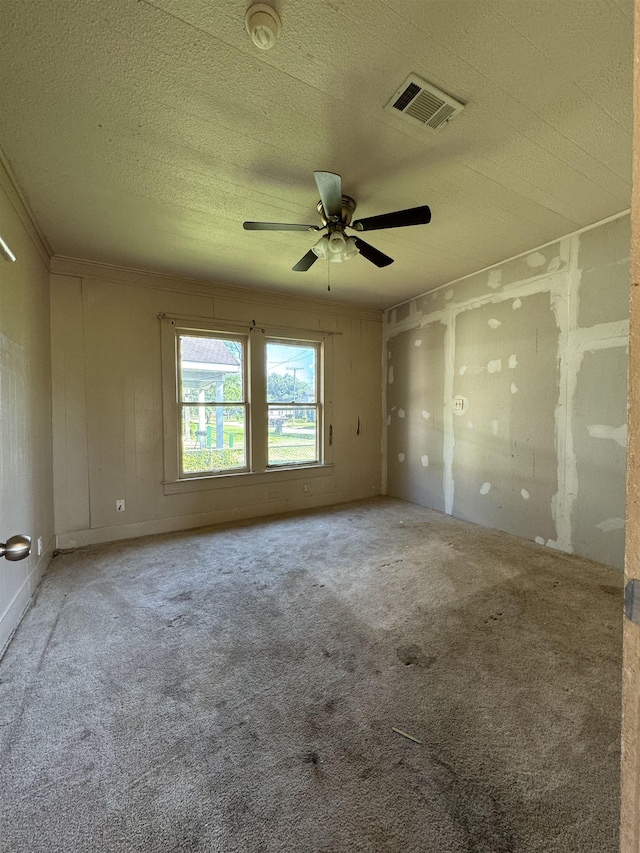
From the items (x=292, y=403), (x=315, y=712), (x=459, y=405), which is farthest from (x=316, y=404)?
(x=315, y=712)

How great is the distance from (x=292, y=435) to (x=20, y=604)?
3.02 m

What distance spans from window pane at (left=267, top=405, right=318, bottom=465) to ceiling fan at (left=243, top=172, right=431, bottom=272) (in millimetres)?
2208

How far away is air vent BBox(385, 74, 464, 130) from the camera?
5.19 feet

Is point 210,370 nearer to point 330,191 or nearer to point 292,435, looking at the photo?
point 292,435

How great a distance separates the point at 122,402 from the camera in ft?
11.9

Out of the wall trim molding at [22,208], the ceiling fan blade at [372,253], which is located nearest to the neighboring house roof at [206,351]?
the wall trim molding at [22,208]

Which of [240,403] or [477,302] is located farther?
[240,403]

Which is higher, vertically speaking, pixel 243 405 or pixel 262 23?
pixel 262 23

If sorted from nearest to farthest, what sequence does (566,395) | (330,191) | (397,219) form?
(330,191) < (397,219) < (566,395)

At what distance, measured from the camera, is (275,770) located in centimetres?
127

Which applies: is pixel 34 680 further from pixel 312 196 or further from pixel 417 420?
pixel 417 420

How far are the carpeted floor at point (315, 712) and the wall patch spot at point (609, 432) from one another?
3.29 ft

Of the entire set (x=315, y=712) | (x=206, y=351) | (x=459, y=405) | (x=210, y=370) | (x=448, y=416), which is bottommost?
(x=315, y=712)

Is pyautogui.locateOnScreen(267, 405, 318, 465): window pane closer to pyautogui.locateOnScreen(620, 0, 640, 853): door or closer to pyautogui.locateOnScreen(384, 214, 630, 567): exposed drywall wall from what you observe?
pyautogui.locateOnScreen(384, 214, 630, 567): exposed drywall wall
